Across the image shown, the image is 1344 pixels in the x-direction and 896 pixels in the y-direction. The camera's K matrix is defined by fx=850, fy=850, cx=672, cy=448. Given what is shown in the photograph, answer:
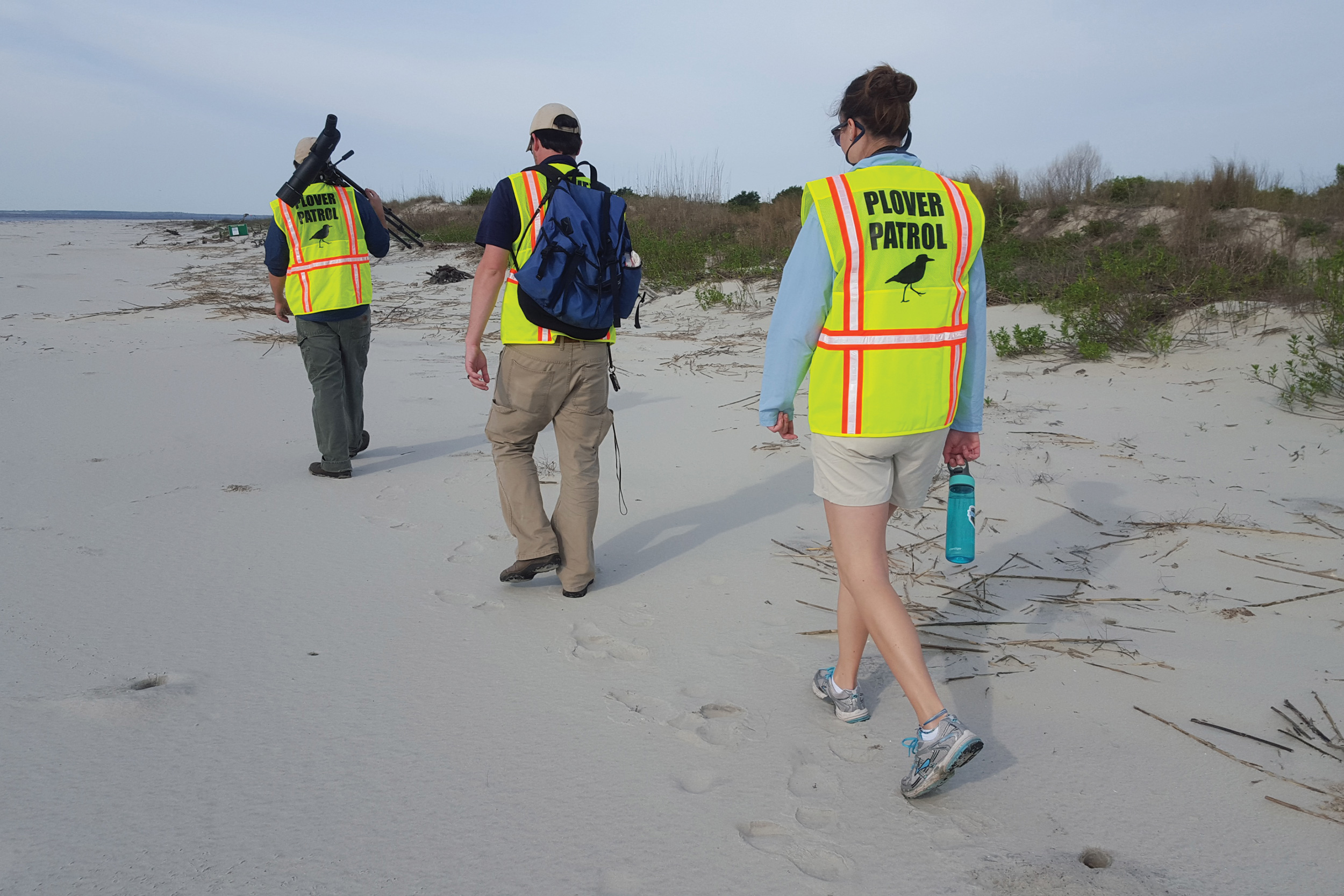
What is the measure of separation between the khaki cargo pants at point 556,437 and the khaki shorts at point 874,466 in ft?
4.64

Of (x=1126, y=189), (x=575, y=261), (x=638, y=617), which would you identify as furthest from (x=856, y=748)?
(x=1126, y=189)

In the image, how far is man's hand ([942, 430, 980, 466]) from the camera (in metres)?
2.50

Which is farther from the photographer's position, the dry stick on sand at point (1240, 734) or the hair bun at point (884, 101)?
the dry stick on sand at point (1240, 734)

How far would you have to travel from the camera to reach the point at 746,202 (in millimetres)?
20031

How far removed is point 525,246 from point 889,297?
1.67 metres

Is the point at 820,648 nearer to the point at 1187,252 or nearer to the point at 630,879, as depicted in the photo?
the point at 630,879

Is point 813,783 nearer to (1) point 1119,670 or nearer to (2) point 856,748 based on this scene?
(2) point 856,748

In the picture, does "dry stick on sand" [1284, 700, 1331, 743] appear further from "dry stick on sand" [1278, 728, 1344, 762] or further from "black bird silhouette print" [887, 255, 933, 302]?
"black bird silhouette print" [887, 255, 933, 302]

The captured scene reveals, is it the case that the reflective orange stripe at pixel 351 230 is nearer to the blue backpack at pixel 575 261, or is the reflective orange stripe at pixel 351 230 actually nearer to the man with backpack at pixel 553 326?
the man with backpack at pixel 553 326

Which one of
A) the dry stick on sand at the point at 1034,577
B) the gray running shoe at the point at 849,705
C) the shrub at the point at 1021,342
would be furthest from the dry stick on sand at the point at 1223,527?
the shrub at the point at 1021,342

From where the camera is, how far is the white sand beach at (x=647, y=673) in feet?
6.62

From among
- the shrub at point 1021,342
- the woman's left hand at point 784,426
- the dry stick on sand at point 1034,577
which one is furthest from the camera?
the shrub at point 1021,342

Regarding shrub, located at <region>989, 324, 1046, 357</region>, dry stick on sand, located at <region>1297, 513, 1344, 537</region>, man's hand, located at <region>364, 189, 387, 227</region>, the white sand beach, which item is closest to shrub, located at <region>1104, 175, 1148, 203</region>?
shrub, located at <region>989, 324, 1046, 357</region>

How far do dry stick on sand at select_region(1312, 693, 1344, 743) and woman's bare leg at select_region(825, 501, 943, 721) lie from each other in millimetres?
1224
